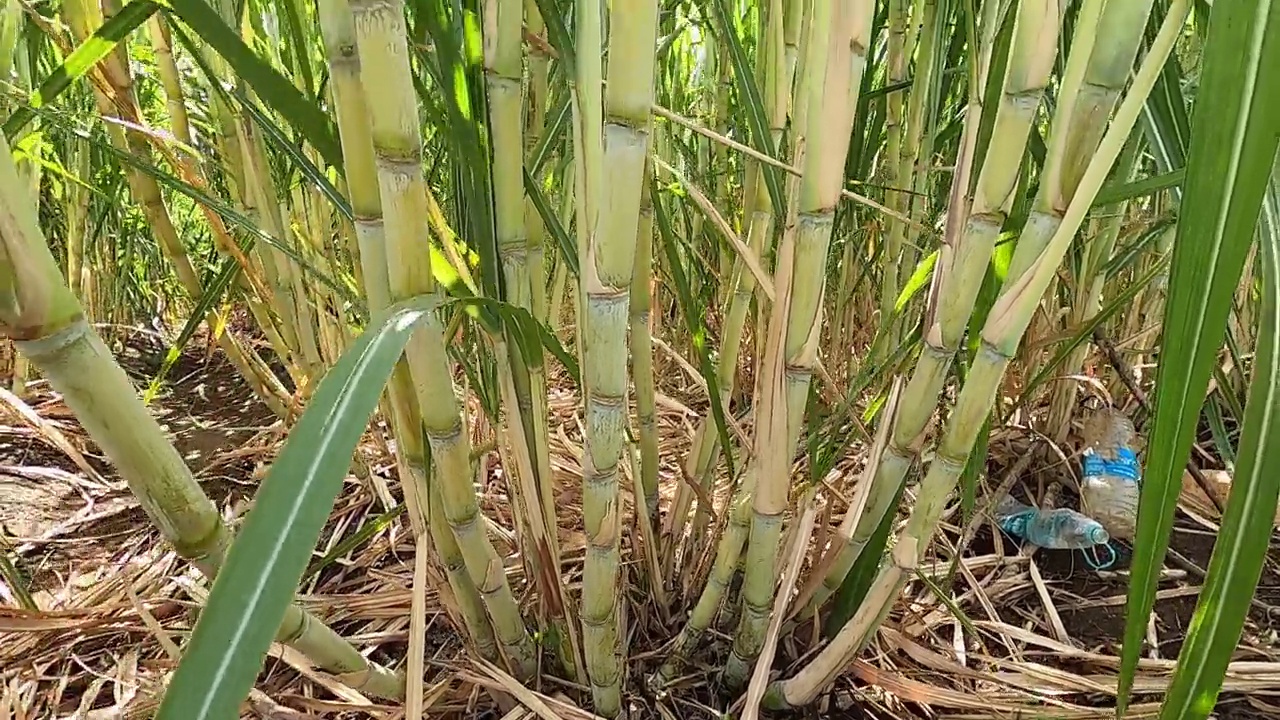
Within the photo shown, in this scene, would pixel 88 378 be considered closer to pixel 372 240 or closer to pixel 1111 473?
pixel 372 240

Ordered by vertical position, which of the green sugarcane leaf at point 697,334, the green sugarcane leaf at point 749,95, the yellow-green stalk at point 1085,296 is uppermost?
the green sugarcane leaf at point 749,95

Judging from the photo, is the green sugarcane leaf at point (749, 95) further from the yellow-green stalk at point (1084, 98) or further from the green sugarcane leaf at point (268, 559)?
the green sugarcane leaf at point (268, 559)

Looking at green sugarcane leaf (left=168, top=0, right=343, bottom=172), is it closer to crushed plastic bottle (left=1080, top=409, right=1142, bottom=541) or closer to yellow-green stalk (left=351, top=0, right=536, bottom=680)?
yellow-green stalk (left=351, top=0, right=536, bottom=680)

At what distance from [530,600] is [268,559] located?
44cm

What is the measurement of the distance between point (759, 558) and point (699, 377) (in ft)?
0.52

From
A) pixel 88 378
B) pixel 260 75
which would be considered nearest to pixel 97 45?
pixel 260 75

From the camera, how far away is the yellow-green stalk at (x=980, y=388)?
32 centimetres

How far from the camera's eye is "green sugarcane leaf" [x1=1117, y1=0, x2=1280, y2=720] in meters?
0.21

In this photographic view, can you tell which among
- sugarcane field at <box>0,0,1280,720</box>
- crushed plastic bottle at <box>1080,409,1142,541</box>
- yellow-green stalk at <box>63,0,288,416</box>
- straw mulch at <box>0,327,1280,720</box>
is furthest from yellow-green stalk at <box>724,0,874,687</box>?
crushed plastic bottle at <box>1080,409,1142,541</box>

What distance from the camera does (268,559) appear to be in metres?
0.20

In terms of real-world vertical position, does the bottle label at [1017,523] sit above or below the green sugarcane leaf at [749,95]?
below

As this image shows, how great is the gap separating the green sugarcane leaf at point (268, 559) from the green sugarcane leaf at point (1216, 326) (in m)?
0.23

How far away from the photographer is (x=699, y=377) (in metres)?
0.64

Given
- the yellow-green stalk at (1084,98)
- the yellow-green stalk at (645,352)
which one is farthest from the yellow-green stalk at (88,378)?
the yellow-green stalk at (1084,98)
